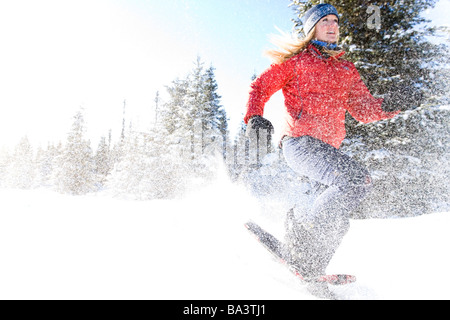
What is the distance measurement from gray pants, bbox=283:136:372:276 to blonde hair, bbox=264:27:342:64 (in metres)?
0.88

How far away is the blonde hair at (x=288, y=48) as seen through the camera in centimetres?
229

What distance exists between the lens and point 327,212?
1.89 metres

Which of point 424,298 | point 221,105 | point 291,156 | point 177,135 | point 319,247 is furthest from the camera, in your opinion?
point 221,105

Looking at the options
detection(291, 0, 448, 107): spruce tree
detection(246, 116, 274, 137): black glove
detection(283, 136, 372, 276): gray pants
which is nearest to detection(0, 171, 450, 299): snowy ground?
detection(283, 136, 372, 276): gray pants

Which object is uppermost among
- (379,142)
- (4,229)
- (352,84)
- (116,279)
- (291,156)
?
(379,142)

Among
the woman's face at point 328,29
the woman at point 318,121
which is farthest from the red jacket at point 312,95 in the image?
the woman's face at point 328,29

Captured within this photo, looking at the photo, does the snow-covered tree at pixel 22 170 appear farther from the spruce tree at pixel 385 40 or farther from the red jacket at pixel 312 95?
the red jacket at pixel 312 95

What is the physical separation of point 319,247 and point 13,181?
55082 mm

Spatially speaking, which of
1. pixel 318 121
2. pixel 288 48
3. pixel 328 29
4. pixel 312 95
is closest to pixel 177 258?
pixel 318 121

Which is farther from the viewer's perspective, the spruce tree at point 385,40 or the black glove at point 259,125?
the spruce tree at point 385,40

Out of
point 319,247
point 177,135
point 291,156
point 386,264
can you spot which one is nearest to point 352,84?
point 291,156

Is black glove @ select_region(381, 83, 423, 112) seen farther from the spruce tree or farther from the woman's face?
the spruce tree

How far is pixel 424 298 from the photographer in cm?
167
